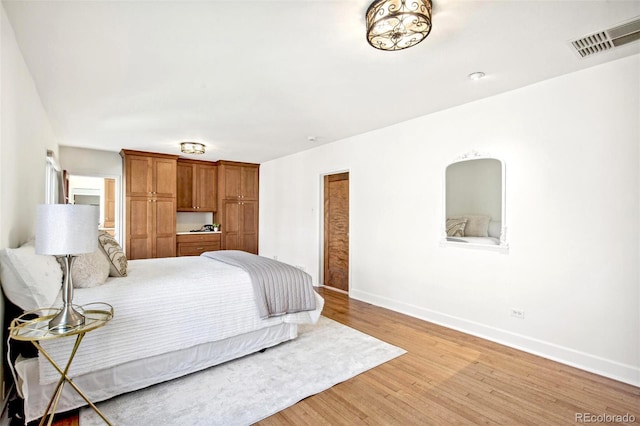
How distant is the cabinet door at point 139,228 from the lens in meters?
Answer: 5.40

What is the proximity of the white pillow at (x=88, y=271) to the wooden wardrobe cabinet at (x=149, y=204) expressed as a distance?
3.45m

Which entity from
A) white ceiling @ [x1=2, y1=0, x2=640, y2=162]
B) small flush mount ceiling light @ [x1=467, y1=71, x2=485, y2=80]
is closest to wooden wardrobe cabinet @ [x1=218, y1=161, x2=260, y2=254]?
white ceiling @ [x1=2, y1=0, x2=640, y2=162]

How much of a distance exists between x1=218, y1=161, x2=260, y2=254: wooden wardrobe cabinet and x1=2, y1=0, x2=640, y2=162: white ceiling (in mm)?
2719

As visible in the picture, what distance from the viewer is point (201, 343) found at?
2.37 m

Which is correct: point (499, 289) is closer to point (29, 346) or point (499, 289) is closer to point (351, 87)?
point (351, 87)

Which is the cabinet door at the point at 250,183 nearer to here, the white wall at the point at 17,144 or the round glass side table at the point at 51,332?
the white wall at the point at 17,144

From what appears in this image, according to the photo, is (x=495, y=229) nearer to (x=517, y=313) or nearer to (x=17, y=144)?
(x=517, y=313)

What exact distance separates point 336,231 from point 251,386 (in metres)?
3.25

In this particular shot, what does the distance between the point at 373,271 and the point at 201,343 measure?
259 cm

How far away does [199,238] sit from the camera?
626cm

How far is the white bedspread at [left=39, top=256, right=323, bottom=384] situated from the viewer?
6.39ft

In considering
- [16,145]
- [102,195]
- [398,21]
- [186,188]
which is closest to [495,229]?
[398,21]

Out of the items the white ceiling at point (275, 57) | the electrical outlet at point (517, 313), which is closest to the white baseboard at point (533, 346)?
the electrical outlet at point (517, 313)

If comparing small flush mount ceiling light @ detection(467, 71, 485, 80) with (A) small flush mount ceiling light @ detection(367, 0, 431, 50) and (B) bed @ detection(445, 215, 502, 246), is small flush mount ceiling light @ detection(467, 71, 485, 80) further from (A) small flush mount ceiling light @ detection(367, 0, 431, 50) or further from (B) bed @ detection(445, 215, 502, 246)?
(B) bed @ detection(445, 215, 502, 246)
